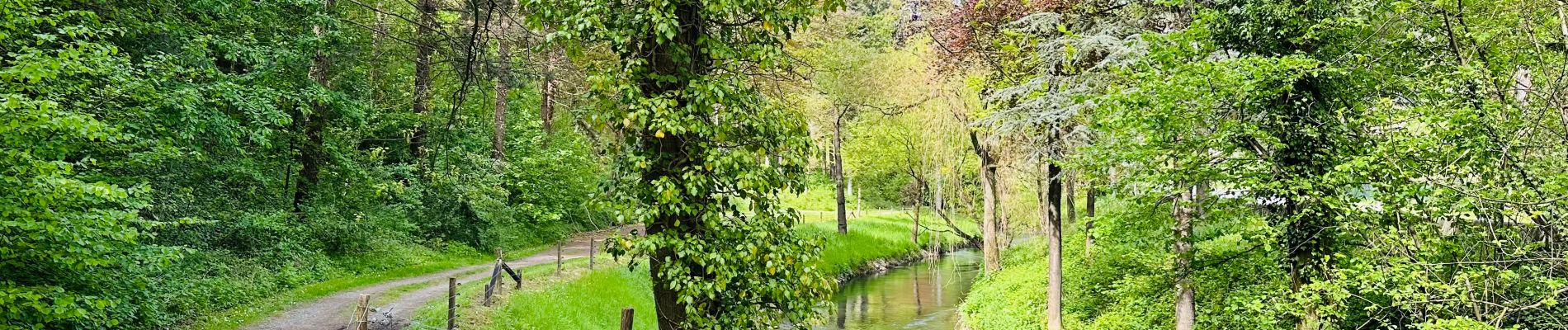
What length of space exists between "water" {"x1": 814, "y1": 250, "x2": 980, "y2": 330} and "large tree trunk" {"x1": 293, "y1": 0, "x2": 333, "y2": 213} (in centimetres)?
1102

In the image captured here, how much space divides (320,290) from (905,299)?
1396 cm

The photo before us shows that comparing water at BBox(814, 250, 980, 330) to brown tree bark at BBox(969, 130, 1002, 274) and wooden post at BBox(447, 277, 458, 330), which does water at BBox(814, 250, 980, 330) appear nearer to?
brown tree bark at BBox(969, 130, 1002, 274)

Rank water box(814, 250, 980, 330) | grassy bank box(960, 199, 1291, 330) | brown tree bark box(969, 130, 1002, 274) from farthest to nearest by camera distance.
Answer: water box(814, 250, 980, 330) → brown tree bark box(969, 130, 1002, 274) → grassy bank box(960, 199, 1291, 330)

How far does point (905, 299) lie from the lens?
23.8 meters

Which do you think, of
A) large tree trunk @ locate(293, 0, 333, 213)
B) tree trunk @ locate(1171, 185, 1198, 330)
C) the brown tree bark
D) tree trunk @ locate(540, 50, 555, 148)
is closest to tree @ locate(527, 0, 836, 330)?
tree trunk @ locate(1171, 185, 1198, 330)

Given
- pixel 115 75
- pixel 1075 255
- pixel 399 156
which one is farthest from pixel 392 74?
pixel 1075 255

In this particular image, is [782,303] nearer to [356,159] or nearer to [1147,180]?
[1147,180]

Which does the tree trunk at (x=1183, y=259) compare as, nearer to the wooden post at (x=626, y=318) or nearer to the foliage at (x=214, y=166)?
the wooden post at (x=626, y=318)

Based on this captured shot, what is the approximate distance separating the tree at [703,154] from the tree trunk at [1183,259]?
190 inches

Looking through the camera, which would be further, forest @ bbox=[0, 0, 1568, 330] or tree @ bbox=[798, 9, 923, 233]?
tree @ bbox=[798, 9, 923, 233]

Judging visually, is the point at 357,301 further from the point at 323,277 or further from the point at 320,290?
the point at 323,277

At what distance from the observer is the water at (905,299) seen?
20.2 m

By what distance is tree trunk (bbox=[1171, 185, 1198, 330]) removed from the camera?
34.8ft

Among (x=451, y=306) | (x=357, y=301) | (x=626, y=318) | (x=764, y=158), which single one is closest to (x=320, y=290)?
(x=357, y=301)
